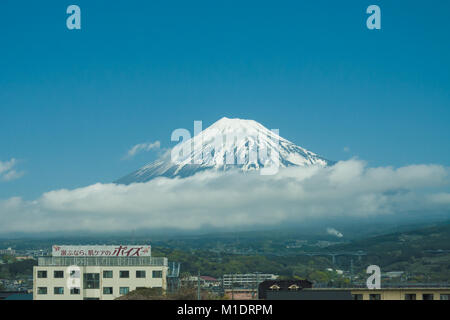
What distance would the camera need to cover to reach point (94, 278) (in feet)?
235

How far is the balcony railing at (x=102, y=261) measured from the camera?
7206 cm

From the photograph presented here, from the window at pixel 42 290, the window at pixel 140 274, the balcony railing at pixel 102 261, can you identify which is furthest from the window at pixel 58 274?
the window at pixel 140 274

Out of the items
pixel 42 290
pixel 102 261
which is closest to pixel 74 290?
pixel 42 290

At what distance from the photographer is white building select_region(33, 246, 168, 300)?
6975cm

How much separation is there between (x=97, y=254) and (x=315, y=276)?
94157 mm

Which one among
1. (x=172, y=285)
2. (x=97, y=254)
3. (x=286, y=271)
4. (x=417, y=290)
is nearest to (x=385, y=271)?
(x=286, y=271)

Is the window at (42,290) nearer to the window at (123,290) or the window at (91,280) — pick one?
the window at (91,280)

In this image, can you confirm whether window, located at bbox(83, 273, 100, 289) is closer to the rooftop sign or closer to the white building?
the white building

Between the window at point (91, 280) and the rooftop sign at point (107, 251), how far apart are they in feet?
10.0

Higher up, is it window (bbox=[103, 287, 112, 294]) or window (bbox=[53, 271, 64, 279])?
window (bbox=[53, 271, 64, 279])

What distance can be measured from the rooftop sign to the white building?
191 centimetres

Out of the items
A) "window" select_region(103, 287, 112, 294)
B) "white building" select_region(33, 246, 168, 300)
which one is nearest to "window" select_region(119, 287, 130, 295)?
"white building" select_region(33, 246, 168, 300)
